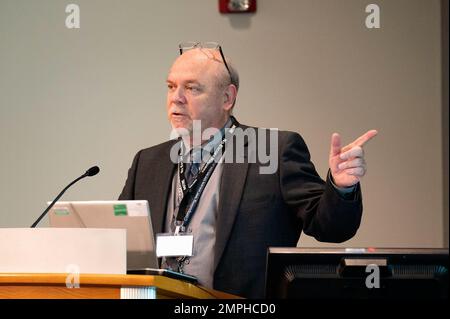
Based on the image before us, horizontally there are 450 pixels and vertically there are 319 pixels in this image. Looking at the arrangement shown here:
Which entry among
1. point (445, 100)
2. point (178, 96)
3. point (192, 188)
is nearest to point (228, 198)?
point (192, 188)

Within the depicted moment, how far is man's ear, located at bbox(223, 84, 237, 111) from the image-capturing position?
363 cm

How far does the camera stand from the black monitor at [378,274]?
2.00 metres

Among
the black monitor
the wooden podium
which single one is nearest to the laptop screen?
the wooden podium

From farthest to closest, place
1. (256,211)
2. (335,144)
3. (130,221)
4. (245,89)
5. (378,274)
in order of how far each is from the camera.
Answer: (245,89) → (256,211) → (130,221) → (335,144) → (378,274)

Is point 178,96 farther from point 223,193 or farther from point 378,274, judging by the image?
point 378,274

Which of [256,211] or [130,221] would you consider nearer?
[130,221]

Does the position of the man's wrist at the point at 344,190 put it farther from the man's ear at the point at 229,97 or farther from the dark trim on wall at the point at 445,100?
the dark trim on wall at the point at 445,100

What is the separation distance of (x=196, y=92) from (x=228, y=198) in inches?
19.5

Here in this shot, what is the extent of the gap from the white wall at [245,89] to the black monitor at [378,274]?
2.71 metres

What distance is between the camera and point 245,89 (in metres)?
4.84

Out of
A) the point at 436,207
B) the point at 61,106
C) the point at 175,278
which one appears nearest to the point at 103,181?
the point at 61,106

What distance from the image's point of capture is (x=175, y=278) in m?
2.43

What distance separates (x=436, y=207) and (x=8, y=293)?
9.75 feet

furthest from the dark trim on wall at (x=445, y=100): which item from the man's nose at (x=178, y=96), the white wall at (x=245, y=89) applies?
the man's nose at (x=178, y=96)
